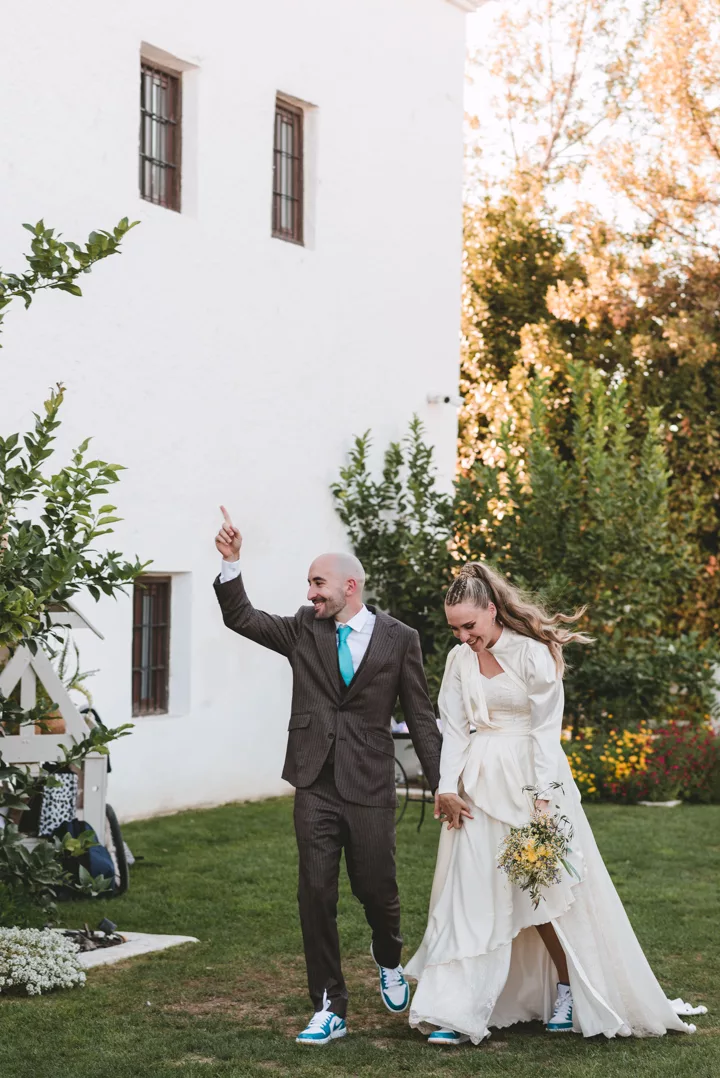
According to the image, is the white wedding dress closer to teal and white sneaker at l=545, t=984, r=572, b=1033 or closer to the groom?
teal and white sneaker at l=545, t=984, r=572, b=1033

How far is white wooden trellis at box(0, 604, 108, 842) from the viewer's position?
7.62m

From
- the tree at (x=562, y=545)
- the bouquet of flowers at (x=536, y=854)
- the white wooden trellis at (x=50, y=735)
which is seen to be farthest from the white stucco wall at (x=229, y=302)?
the bouquet of flowers at (x=536, y=854)

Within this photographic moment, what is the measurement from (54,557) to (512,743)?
2.12 metres

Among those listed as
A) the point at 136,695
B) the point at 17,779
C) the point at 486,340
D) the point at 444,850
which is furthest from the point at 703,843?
the point at 486,340

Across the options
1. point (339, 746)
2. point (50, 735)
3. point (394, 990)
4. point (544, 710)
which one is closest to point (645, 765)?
point (50, 735)

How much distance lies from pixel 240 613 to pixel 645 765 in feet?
27.9

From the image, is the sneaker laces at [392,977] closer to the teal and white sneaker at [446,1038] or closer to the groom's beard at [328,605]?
the teal and white sneaker at [446,1038]

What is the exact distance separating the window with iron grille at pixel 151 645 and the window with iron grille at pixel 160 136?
11.0 ft

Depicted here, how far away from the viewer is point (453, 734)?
622 centimetres

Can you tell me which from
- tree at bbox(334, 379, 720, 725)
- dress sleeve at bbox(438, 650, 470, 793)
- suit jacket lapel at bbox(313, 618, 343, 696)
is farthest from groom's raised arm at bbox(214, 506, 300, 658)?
tree at bbox(334, 379, 720, 725)

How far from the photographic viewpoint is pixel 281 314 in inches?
535

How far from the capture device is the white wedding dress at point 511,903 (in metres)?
5.95

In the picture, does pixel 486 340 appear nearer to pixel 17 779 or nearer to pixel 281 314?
pixel 281 314

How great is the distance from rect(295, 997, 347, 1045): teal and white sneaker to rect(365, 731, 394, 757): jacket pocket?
3.59 ft
